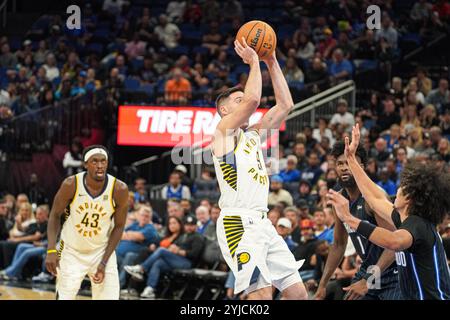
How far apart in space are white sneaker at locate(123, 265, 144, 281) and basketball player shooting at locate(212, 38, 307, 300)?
5957 mm

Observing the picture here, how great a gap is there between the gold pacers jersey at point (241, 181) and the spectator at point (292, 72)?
10706mm

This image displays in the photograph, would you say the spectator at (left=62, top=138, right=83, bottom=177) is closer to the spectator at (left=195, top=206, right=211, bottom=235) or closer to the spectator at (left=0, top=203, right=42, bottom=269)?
the spectator at (left=0, top=203, right=42, bottom=269)

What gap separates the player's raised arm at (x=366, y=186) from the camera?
620 centimetres

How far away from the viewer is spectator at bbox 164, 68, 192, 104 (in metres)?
17.2

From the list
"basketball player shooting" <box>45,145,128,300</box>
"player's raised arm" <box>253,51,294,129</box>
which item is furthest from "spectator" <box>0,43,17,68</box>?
"player's raised arm" <box>253,51,294,129</box>

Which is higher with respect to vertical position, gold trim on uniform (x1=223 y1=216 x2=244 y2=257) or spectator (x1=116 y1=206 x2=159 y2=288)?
gold trim on uniform (x1=223 y1=216 x2=244 y2=257)

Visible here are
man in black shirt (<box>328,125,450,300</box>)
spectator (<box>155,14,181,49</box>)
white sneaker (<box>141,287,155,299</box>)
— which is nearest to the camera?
man in black shirt (<box>328,125,450,300</box>)

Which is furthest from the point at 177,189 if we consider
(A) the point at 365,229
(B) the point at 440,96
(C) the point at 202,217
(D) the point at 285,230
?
(A) the point at 365,229

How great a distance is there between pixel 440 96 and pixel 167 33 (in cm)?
738

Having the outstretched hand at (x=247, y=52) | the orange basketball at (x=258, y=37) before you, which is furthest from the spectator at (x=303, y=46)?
the outstretched hand at (x=247, y=52)

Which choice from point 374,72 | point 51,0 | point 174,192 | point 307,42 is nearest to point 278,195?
point 174,192

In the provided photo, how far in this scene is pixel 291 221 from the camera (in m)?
12.2
